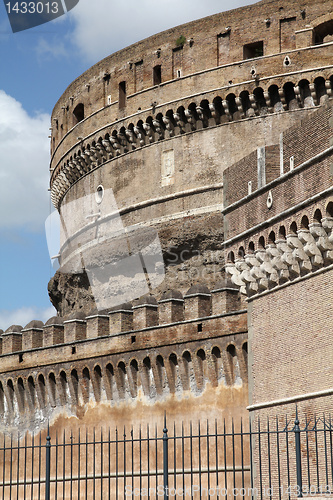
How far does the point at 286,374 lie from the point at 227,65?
41.3 feet

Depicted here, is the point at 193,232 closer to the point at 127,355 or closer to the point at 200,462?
the point at 127,355

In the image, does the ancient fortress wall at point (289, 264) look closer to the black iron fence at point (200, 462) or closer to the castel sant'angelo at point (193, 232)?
the castel sant'angelo at point (193, 232)

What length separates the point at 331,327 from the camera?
38.8 ft

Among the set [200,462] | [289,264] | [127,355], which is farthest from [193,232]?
[289,264]

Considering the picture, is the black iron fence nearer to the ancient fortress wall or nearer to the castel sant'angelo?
the castel sant'angelo

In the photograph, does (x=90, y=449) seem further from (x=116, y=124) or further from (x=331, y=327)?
(x=116, y=124)

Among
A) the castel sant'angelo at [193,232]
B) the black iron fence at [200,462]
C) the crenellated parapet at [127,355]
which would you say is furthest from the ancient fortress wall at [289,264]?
the crenellated parapet at [127,355]

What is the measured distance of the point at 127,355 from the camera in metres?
18.6

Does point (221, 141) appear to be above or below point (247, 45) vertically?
below

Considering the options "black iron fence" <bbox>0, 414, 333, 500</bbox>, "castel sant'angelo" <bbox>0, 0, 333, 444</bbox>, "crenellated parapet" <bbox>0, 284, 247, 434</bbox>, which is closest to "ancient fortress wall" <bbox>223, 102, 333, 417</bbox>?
"castel sant'angelo" <bbox>0, 0, 333, 444</bbox>

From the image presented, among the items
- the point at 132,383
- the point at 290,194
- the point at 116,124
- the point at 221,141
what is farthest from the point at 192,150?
the point at 290,194

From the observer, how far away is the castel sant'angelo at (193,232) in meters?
12.6

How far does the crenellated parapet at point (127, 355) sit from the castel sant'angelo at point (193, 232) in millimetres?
35

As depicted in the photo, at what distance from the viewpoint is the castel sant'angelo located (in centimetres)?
1259
